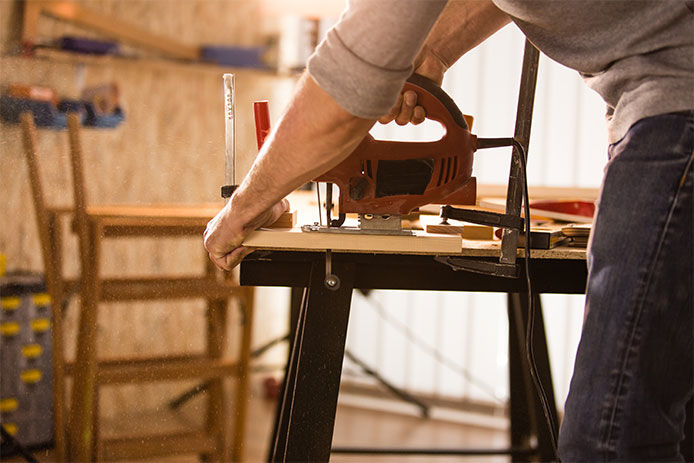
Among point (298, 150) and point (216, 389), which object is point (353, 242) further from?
point (216, 389)

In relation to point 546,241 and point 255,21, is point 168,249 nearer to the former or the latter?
point 255,21

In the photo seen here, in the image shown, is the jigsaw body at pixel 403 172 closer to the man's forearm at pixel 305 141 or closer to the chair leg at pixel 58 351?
the man's forearm at pixel 305 141

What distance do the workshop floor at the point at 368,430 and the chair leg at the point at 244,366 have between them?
7.8 inches

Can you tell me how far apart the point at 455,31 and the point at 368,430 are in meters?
2.00

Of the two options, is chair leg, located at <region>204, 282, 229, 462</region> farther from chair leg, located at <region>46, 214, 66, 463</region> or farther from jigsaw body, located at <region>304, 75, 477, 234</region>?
jigsaw body, located at <region>304, 75, 477, 234</region>

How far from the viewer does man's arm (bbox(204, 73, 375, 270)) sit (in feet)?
2.69

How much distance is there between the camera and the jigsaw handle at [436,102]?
1.06m

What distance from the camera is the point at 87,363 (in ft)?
6.77

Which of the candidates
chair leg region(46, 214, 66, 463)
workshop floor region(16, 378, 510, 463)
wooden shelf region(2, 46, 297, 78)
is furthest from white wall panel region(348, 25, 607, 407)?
chair leg region(46, 214, 66, 463)

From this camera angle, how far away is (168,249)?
124 inches

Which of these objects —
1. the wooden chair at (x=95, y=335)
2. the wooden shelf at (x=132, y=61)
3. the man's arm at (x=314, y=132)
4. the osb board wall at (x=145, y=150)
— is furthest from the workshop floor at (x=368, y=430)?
the man's arm at (x=314, y=132)

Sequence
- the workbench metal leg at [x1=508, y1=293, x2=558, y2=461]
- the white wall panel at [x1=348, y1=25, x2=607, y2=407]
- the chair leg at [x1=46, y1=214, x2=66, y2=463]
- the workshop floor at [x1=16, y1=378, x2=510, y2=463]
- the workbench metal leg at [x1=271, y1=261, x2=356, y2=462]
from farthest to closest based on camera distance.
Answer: the white wall panel at [x1=348, y1=25, x2=607, y2=407]
the workshop floor at [x1=16, y1=378, x2=510, y2=463]
the chair leg at [x1=46, y1=214, x2=66, y2=463]
the workbench metal leg at [x1=508, y1=293, x2=558, y2=461]
the workbench metal leg at [x1=271, y1=261, x2=356, y2=462]

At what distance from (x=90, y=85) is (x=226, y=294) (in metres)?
1.14

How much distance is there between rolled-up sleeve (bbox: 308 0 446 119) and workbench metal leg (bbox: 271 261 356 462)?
0.35 m
